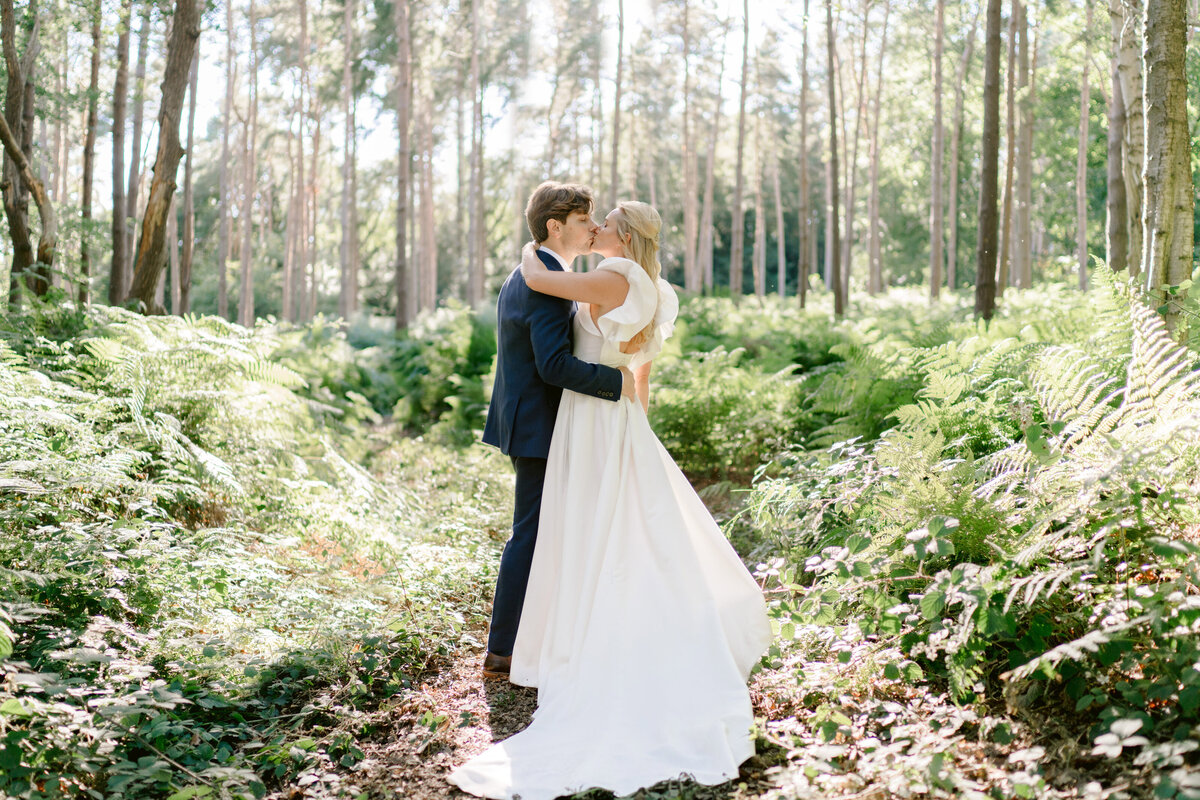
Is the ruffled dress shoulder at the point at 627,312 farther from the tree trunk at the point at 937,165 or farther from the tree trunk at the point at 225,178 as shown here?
the tree trunk at the point at 225,178

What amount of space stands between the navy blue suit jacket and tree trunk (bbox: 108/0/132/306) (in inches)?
267

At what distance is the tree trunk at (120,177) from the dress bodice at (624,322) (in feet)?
23.2

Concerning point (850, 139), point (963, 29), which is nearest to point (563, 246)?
point (963, 29)

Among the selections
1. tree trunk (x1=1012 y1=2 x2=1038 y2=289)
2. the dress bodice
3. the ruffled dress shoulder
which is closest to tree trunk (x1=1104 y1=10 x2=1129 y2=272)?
the dress bodice

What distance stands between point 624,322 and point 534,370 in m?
0.53

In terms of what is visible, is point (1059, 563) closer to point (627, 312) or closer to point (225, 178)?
point (627, 312)

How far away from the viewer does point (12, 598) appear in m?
3.60

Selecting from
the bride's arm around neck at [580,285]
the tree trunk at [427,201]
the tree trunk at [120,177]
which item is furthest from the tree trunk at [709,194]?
the bride's arm around neck at [580,285]

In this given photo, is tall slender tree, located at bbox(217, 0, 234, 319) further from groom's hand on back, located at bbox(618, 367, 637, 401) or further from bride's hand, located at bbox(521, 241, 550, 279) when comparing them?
groom's hand on back, located at bbox(618, 367, 637, 401)

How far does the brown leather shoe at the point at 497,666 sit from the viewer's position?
14.2 ft

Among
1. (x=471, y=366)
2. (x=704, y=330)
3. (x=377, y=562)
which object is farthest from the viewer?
(x=704, y=330)

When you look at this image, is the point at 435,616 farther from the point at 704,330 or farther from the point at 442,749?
the point at 704,330

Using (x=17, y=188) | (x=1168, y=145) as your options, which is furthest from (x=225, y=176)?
(x=1168, y=145)

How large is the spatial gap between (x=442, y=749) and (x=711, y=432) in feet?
17.6
